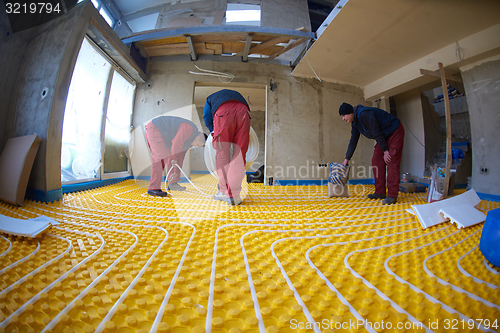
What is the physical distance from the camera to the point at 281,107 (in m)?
4.71

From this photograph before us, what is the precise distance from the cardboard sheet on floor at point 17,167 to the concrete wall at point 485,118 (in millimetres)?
6454

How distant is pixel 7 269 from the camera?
2.91 ft

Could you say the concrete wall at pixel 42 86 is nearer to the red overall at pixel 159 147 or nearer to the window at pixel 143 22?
the red overall at pixel 159 147

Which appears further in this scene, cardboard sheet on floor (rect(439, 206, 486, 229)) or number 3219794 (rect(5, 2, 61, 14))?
number 3219794 (rect(5, 2, 61, 14))

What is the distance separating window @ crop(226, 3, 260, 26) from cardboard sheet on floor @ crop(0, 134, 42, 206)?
572cm

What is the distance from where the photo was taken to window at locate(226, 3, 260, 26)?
232 inches

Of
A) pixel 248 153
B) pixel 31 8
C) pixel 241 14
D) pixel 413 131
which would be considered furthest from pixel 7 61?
pixel 413 131

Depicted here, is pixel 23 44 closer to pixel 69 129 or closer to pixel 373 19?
pixel 69 129

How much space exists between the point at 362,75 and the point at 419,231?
433cm

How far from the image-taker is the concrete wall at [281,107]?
15.2ft

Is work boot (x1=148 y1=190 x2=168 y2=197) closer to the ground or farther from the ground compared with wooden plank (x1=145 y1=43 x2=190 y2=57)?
closer to the ground

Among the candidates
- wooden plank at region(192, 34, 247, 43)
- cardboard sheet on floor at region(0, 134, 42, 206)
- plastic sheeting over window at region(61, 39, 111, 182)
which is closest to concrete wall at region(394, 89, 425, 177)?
wooden plank at region(192, 34, 247, 43)

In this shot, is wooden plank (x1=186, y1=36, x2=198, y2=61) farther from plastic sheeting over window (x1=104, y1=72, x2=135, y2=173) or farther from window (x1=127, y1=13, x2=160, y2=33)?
window (x1=127, y1=13, x2=160, y2=33)

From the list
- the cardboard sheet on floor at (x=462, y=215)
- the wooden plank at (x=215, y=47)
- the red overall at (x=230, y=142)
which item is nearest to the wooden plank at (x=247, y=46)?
the wooden plank at (x=215, y=47)
